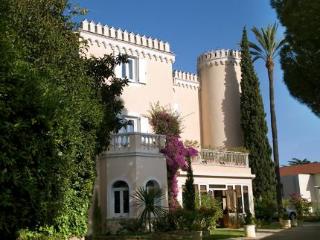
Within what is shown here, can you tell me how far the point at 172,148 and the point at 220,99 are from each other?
40.6ft

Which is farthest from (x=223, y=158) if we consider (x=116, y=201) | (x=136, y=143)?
(x=116, y=201)

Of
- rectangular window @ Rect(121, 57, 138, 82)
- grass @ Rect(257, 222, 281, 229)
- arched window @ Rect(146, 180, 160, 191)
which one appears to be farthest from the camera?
grass @ Rect(257, 222, 281, 229)

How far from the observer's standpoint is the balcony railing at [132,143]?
78.6 ft

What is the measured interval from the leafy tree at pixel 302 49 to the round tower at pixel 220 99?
2061cm

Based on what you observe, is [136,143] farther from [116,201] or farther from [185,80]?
[185,80]

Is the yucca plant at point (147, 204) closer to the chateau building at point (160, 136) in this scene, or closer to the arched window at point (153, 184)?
the chateau building at point (160, 136)

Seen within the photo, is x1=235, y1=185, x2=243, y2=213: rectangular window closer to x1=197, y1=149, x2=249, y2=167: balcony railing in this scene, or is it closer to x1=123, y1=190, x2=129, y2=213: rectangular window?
x1=197, y1=149, x2=249, y2=167: balcony railing

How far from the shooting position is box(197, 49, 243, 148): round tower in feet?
121

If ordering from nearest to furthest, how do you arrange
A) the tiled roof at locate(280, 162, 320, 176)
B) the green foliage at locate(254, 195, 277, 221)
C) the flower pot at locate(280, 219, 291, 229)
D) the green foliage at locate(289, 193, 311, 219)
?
the flower pot at locate(280, 219, 291, 229), the green foliage at locate(254, 195, 277, 221), the green foliage at locate(289, 193, 311, 219), the tiled roof at locate(280, 162, 320, 176)

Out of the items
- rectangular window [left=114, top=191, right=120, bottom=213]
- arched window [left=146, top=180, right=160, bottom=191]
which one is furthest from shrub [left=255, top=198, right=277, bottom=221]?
rectangular window [left=114, top=191, right=120, bottom=213]

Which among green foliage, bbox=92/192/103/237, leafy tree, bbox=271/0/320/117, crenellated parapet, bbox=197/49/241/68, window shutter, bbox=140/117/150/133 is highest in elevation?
crenellated parapet, bbox=197/49/241/68

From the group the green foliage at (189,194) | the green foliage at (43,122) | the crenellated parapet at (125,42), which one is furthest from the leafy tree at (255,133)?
the green foliage at (43,122)

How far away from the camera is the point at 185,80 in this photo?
36.1 meters

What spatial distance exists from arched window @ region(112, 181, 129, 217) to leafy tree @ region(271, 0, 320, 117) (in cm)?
1075
